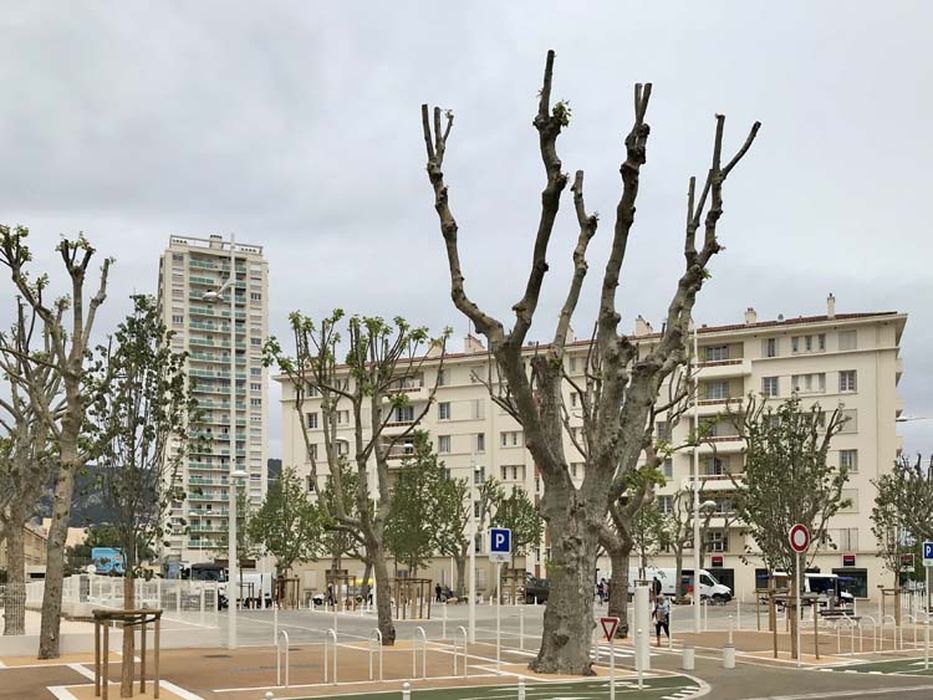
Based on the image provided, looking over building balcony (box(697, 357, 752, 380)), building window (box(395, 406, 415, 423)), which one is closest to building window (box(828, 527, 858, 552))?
building balcony (box(697, 357, 752, 380))

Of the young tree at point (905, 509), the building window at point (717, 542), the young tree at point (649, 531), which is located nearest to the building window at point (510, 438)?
the building window at point (717, 542)

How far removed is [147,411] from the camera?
2292 centimetres

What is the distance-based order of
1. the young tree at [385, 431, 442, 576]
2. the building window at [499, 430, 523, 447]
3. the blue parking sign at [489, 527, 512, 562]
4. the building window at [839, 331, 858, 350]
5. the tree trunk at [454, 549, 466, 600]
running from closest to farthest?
the blue parking sign at [489, 527, 512, 562], the young tree at [385, 431, 442, 576], the tree trunk at [454, 549, 466, 600], the building window at [839, 331, 858, 350], the building window at [499, 430, 523, 447]

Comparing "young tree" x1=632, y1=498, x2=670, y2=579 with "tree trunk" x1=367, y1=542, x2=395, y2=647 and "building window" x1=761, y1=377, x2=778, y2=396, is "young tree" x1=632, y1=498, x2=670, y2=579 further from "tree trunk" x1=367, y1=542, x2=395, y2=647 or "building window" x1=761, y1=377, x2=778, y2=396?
"tree trunk" x1=367, y1=542, x2=395, y2=647

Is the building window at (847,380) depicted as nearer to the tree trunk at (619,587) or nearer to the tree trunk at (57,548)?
the tree trunk at (619,587)

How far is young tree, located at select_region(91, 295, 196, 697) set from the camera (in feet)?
73.8

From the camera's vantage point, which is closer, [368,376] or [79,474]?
[79,474]

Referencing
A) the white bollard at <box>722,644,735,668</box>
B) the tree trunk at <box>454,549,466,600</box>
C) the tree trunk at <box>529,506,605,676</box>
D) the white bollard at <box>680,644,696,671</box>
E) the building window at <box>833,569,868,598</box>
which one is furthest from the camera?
the building window at <box>833,569,868,598</box>

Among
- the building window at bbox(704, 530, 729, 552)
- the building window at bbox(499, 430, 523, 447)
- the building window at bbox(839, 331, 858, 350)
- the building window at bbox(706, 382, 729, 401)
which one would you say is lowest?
the building window at bbox(704, 530, 729, 552)

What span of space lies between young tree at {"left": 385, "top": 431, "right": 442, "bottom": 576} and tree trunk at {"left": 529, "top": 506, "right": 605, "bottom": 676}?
121 feet

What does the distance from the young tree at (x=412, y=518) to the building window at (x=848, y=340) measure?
31443mm

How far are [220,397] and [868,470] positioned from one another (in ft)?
260

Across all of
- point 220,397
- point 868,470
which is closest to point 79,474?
point 868,470

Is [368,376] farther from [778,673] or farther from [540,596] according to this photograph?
[540,596]
